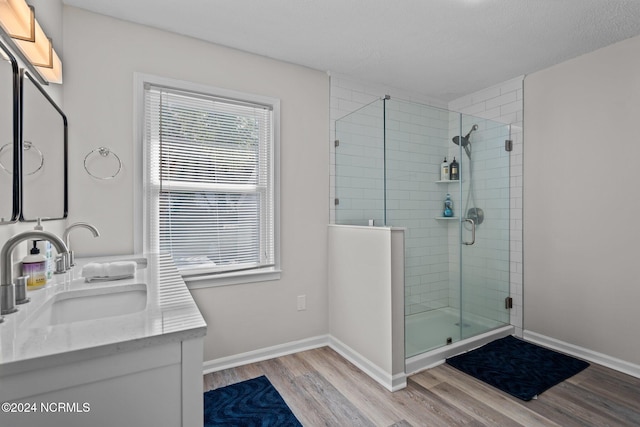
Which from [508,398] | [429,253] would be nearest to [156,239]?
[429,253]

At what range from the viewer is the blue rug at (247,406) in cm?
182

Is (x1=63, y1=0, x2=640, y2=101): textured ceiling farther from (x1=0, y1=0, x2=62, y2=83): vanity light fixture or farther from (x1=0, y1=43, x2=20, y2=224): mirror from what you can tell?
(x1=0, y1=43, x2=20, y2=224): mirror

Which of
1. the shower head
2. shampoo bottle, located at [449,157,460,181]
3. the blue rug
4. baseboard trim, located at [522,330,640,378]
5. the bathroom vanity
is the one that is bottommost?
the blue rug

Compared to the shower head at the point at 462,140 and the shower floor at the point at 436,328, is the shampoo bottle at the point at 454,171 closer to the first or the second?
the shower head at the point at 462,140

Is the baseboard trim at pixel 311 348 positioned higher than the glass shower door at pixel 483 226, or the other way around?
the glass shower door at pixel 483 226

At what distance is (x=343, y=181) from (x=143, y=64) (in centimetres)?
173

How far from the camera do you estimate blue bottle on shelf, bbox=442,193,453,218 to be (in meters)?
2.84

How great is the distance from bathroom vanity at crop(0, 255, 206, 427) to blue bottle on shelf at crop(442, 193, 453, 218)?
2.37 metres

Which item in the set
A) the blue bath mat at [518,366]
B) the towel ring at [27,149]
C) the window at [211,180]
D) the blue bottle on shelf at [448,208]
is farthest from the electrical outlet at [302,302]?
the towel ring at [27,149]

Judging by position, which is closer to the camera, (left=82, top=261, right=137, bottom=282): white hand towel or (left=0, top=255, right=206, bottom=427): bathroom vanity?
(left=0, top=255, right=206, bottom=427): bathroom vanity

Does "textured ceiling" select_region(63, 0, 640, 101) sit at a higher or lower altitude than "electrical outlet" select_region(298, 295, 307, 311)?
higher

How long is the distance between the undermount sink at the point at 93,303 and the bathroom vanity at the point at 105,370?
0.17 meters

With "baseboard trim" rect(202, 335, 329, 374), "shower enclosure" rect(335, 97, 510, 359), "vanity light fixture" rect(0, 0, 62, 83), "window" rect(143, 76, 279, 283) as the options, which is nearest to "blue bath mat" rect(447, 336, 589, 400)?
"shower enclosure" rect(335, 97, 510, 359)

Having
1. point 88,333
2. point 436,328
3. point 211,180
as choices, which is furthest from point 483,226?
point 88,333
